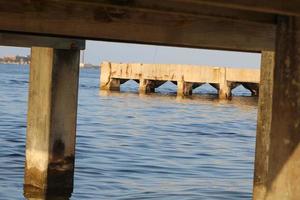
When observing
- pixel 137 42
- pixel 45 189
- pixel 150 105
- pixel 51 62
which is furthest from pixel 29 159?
pixel 150 105

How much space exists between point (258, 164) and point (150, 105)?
103ft

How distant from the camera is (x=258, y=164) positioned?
7.63 m

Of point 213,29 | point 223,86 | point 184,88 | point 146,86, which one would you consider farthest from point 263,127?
point 146,86

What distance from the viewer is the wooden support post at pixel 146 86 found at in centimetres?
4651

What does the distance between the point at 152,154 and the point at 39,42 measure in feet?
30.5

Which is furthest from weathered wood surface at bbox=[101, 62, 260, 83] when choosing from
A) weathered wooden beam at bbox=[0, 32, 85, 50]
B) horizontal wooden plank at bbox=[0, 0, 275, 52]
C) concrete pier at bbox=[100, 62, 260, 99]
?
horizontal wooden plank at bbox=[0, 0, 275, 52]

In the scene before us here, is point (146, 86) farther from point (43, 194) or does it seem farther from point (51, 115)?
point (51, 115)

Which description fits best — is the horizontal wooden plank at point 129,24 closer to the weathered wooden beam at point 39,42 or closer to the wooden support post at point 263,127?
the wooden support post at point 263,127

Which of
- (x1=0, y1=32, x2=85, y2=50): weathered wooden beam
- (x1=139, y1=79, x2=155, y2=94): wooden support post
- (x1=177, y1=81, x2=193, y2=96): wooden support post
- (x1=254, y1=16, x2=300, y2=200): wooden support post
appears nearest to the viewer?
(x1=254, y1=16, x2=300, y2=200): wooden support post

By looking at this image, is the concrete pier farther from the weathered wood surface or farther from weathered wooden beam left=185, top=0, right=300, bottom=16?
weathered wooden beam left=185, top=0, right=300, bottom=16

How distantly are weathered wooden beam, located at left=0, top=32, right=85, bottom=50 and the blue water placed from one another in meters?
2.68

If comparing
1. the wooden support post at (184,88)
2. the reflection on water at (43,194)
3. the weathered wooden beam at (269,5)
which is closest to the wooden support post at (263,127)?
the weathered wooden beam at (269,5)

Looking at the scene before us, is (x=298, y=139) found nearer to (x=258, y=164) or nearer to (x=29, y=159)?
(x=258, y=164)

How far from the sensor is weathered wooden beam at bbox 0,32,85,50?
8648 millimetres
